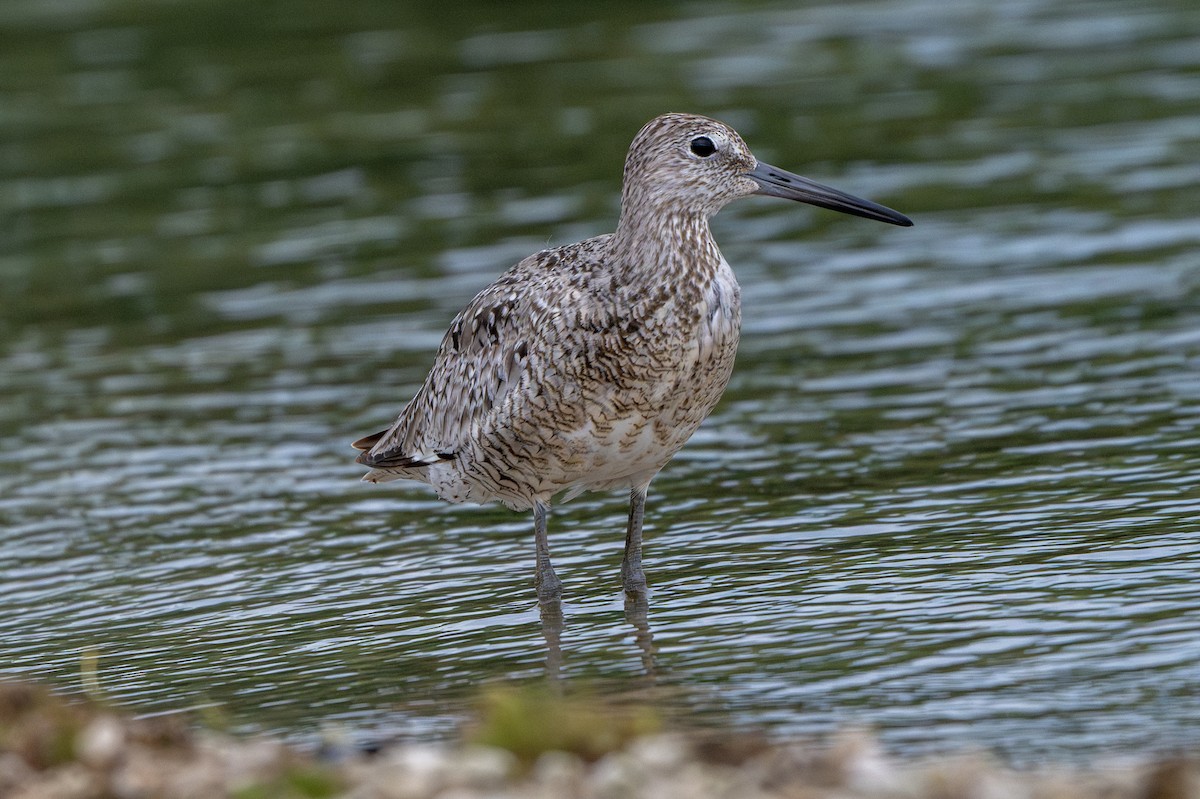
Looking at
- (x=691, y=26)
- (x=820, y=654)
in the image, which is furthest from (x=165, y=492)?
(x=691, y=26)

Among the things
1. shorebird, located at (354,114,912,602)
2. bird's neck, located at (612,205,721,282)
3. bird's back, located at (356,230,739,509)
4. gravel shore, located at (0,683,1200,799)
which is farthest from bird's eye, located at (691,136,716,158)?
gravel shore, located at (0,683,1200,799)

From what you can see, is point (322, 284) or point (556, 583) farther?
point (322, 284)

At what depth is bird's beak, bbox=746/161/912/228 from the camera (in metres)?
9.42

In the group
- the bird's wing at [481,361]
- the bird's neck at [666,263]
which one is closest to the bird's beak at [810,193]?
the bird's neck at [666,263]

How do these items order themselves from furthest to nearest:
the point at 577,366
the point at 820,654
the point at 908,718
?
the point at 577,366, the point at 820,654, the point at 908,718

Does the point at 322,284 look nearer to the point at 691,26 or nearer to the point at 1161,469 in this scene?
the point at 1161,469

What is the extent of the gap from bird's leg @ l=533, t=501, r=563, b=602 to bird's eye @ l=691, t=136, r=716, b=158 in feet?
5.83

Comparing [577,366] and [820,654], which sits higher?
[577,366]

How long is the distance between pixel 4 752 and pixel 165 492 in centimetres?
541

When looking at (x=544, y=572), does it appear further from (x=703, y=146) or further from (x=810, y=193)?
(x=810, y=193)

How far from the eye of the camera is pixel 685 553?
993 centimetres

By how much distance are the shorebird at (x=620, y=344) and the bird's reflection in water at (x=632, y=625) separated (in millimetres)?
79

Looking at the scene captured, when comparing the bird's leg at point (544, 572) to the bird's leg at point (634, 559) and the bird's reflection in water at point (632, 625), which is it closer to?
the bird's reflection in water at point (632, 625)

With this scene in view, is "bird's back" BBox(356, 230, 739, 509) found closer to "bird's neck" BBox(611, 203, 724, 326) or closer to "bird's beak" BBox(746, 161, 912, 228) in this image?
"bird's neck" BBox(611, 203, 724, 326)
